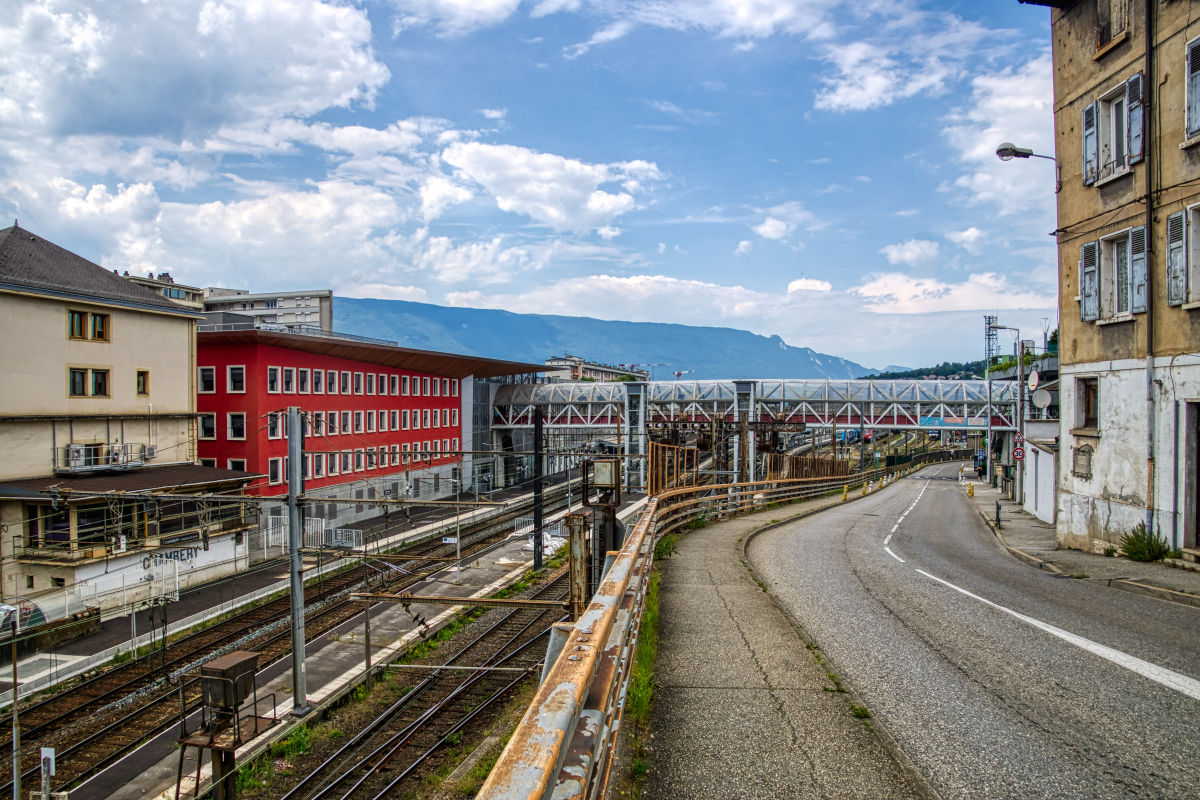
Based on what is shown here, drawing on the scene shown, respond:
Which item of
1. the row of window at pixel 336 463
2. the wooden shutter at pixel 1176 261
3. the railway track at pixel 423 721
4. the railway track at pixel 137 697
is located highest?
the wooden shutter at pixel 1176 261

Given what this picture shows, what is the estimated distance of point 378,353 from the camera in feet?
144

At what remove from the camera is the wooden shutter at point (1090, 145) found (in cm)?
1506

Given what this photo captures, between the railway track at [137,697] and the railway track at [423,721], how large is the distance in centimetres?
325

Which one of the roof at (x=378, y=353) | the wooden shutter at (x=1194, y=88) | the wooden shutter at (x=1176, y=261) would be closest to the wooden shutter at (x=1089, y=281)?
the wooden shutter at (x=1176, y=261)

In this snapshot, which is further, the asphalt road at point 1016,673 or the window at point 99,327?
the window at point 99,327

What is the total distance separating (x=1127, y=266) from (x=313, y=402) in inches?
1508

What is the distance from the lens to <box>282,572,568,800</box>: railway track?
39.5 feet

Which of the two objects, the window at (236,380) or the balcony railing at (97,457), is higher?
the window at (236,380)

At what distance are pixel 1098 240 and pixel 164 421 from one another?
1453 inches

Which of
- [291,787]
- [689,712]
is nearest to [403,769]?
[291,787]

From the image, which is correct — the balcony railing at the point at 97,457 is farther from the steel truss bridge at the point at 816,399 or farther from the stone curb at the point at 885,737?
the stone curb at the point at 885,737

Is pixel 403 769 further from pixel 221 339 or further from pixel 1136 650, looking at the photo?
pixel 221 339

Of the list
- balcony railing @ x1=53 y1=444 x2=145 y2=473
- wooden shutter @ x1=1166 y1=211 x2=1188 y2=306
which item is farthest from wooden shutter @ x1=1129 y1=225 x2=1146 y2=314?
balcony railing @ x1=53 y1=444 x2=145 y2=473

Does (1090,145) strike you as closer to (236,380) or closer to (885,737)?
(885,737)
